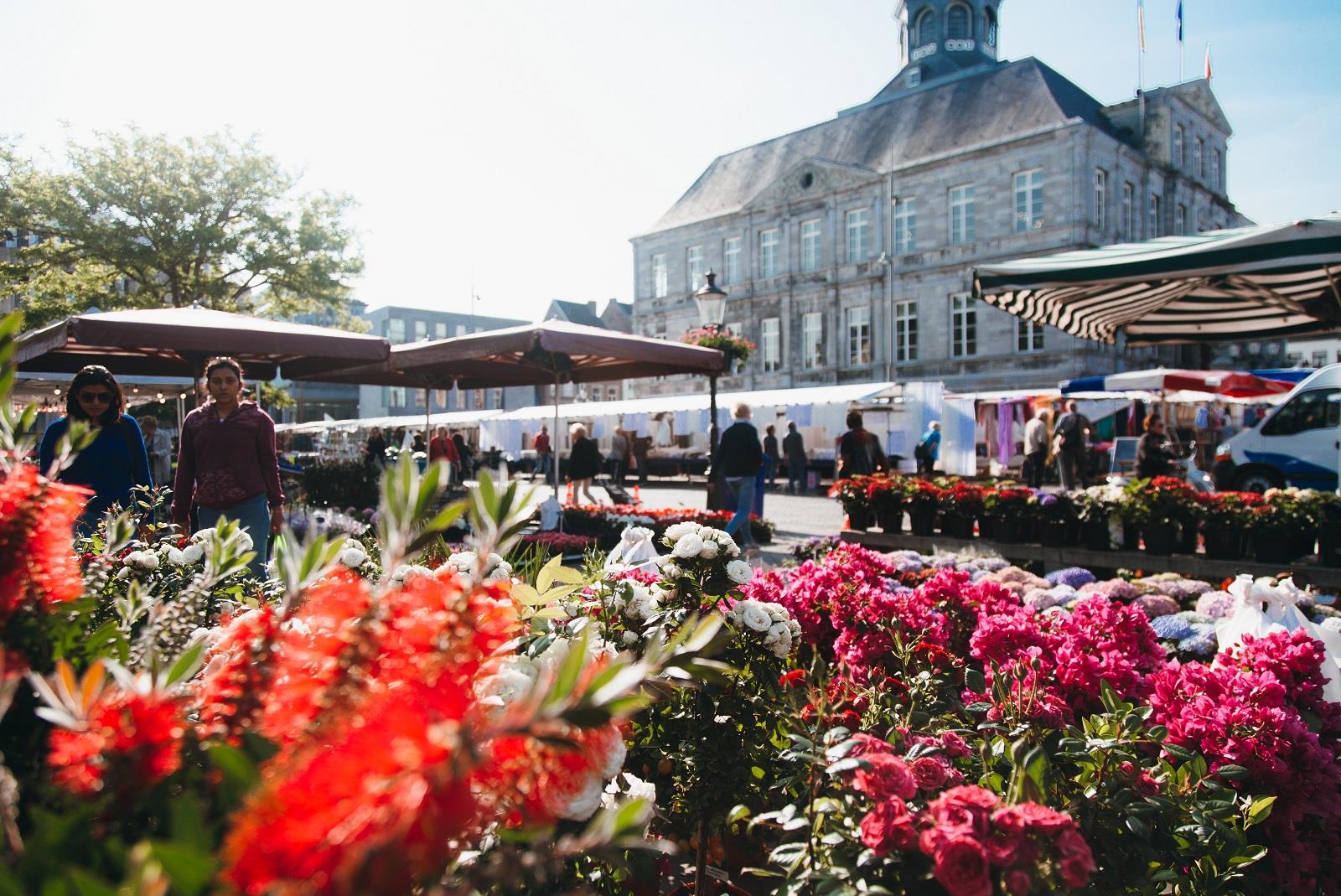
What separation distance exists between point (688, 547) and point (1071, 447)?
13666mm

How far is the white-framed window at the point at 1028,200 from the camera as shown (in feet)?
94.5

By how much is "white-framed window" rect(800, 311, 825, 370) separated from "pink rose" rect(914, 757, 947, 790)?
34.3 meters

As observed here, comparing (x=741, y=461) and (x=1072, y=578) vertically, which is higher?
(x=741, y=461)

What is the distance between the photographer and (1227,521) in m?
6.18

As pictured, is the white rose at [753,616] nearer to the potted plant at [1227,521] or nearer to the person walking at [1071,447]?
the potted plant at [1227,521]

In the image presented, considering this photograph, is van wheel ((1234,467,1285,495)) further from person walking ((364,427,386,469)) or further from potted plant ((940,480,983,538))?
person walking ((364,427,386,469))

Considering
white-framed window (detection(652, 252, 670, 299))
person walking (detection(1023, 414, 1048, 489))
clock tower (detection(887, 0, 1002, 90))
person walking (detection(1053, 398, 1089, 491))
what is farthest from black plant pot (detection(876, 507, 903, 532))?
clock tower (detection(887, 0, 1002, 90))

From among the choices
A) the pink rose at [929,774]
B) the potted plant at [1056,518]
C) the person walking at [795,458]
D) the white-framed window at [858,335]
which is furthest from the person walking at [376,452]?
the white-framed window at [858,335]

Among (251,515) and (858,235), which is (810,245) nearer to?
(858,235)

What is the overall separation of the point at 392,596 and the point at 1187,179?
1548 inches

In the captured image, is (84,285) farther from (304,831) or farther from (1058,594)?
(304,831)

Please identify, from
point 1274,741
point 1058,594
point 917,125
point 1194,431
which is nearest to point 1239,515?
point 1058,594

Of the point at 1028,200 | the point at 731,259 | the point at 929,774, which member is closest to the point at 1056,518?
the point at 929,774

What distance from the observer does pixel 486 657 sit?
0.80 metres
